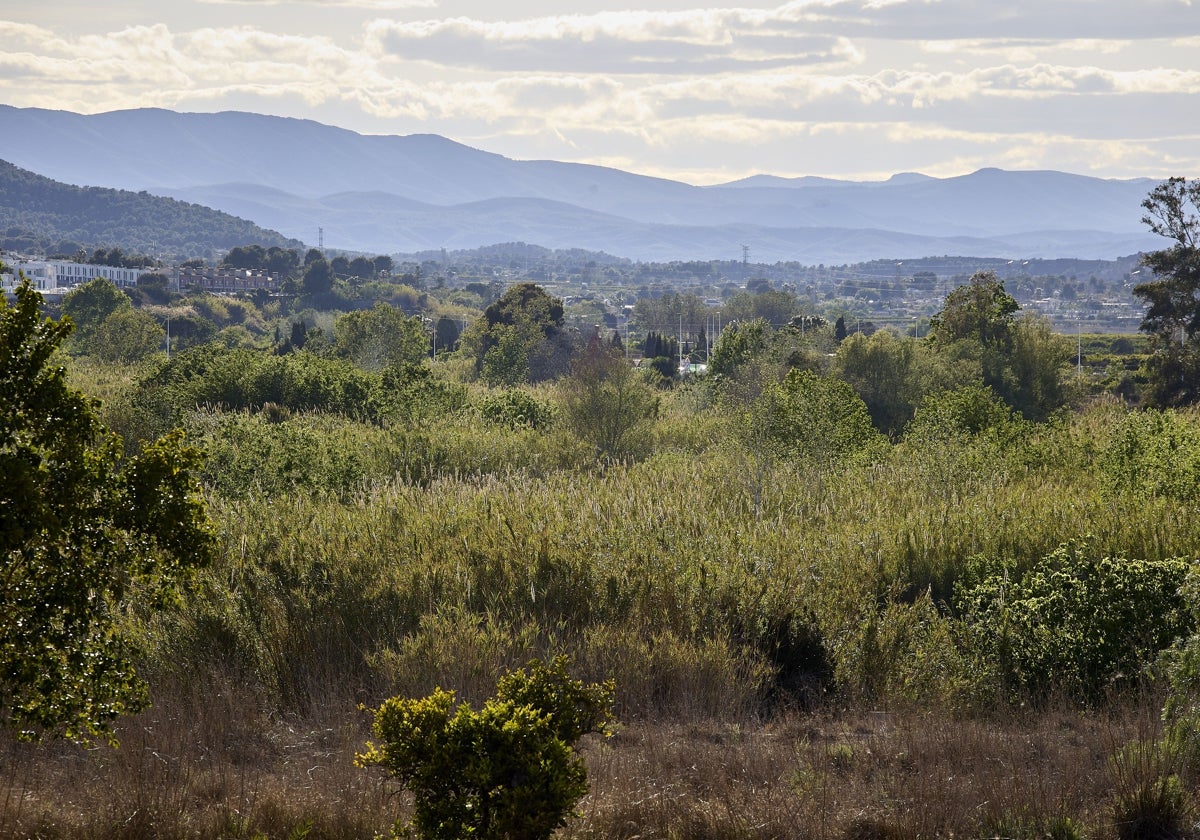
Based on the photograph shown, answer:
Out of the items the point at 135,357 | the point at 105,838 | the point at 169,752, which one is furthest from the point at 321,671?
the point at 135,357

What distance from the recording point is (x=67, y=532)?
6.05m

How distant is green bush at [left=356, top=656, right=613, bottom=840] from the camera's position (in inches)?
228

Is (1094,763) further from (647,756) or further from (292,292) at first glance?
(292,292)

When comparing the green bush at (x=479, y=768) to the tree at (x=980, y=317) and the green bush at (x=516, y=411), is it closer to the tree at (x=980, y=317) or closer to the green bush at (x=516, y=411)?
the green bush at (x=516, y=411)

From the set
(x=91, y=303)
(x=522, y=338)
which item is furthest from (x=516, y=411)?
(x=91, y=303)

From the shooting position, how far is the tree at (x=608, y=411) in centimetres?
3484

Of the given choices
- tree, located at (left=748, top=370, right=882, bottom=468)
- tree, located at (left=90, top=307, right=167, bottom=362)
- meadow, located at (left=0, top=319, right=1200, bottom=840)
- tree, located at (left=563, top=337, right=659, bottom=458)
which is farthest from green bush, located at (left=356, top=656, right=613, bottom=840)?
tree, located at (left=90, top=307, right=167, bottom=362)

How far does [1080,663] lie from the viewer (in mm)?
10938

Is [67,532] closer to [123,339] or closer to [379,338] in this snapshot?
[379,338]

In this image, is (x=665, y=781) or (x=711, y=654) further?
(x=711, y=654)

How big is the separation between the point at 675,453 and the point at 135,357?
1883 inches

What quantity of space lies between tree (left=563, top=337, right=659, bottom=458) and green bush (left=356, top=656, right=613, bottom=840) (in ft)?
90.1

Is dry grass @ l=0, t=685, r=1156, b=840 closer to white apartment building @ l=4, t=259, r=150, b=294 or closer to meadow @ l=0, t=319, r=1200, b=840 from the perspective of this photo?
meadow @ l=0, t=319, r=1200, b=840

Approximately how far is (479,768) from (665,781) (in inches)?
101
